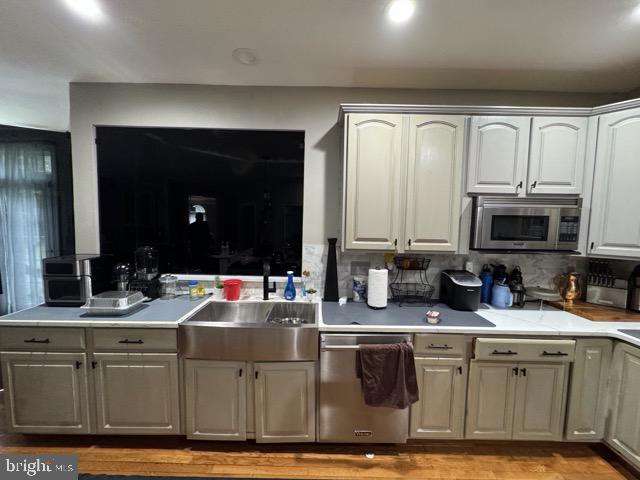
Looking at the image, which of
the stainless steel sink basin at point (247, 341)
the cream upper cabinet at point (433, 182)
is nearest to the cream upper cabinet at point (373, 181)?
the cream upper cabinet at point (433, 182)

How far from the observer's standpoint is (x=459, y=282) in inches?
85.8

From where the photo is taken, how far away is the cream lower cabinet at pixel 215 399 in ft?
6.12

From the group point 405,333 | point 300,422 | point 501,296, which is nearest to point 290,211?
point 405,333

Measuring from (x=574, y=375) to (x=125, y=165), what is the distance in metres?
3.69

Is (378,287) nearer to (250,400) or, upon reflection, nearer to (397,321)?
(397,321)

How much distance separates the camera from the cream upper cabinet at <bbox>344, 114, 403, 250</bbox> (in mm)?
2078

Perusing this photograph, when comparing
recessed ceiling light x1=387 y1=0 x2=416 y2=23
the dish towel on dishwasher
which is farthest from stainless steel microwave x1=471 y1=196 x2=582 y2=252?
recessed ceiling light x1=387 y1=0 x2=416 y2=23

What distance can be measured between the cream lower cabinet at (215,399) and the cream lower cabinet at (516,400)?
1491mm

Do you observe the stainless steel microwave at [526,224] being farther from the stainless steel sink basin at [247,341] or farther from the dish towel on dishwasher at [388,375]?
the stainless steel sink basin at [247,341]

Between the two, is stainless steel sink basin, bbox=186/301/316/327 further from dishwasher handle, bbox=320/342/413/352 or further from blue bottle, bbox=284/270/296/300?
dishwasher handle, bbox=320/342/413/352

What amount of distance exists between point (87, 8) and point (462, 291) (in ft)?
9.49

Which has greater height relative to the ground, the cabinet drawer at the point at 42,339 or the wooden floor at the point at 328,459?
the cabinet drawer at the point at 42,339

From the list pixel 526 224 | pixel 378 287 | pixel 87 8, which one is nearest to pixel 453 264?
pixel 526 224

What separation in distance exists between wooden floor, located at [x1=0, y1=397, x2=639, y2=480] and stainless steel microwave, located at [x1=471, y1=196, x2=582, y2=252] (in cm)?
141
